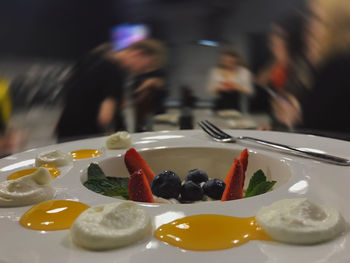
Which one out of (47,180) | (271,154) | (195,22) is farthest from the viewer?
(195,22)

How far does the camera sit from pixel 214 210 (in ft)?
2.30

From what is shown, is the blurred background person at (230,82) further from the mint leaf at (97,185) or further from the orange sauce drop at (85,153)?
the mint leaf at (97,185)

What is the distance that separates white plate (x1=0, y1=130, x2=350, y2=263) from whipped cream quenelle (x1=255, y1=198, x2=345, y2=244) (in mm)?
13

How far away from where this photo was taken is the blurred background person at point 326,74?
2859 millimetres

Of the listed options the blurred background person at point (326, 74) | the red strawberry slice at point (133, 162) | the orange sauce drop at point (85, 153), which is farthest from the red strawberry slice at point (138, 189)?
the blurred background person at point (326, 74)

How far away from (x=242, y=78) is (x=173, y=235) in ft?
8.73

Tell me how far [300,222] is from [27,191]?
1.99 ft

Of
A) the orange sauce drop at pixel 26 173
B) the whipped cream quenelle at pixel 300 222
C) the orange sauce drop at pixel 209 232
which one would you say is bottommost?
the orange sauce drop at pixel 26 173

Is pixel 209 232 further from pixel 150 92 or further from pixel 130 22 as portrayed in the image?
pixel 130 22

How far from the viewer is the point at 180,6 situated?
3076 millimetres

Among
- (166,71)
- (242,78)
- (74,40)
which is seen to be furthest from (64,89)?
(242,78)

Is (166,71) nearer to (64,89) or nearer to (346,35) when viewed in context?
(64,89)

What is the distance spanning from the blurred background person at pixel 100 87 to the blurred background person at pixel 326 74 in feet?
4.40

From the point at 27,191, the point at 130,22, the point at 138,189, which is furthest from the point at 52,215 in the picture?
the point at 130,22
